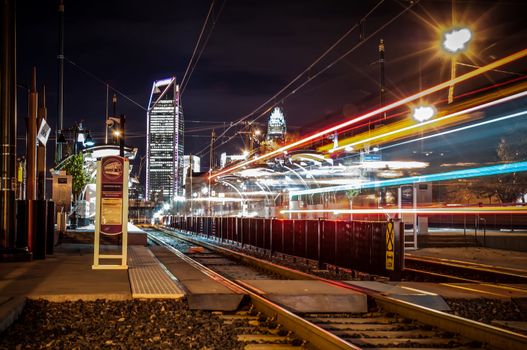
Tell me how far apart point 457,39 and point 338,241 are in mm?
7722

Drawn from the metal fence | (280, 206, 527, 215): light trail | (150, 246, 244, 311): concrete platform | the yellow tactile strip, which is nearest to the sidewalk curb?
the yellow tactile strip

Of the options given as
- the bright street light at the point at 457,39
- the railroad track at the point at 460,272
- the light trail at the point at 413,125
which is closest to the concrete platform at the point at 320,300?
the railroad track at the point at 460,272

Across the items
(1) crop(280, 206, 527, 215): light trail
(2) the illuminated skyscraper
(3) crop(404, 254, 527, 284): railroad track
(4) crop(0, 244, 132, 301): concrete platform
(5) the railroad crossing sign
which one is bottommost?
(3) crop(404, 254, 527, 284): railroad track

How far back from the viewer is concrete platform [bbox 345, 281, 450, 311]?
10586 millimetres

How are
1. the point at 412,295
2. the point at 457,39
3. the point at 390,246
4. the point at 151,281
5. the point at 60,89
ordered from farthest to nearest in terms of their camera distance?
the point at 60,89 < the point at 457,39 < the point at 390,246 < the point at 151,281 < the point at 412,295

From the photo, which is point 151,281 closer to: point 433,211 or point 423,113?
point 423,113

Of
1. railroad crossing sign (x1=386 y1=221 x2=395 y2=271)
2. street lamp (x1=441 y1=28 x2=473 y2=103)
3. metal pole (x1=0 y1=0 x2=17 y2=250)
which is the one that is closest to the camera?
railroad crossing sign (x1=386 y1=221 x2=395 y2=271)

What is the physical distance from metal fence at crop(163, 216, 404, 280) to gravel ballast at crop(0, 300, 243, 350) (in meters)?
5.38

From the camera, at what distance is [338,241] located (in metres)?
17.0

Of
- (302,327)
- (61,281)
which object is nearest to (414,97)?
(61,281)

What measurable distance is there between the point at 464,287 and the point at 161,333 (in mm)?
7396

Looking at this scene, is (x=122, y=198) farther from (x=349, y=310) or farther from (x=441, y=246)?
(x=441, y=246)

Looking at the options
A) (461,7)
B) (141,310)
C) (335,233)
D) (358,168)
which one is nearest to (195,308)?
(141,310)

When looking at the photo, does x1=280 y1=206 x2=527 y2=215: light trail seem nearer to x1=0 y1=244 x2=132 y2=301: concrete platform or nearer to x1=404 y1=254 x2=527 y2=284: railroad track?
x1=404 y1=254 x2=527 y2=284: railroad track
